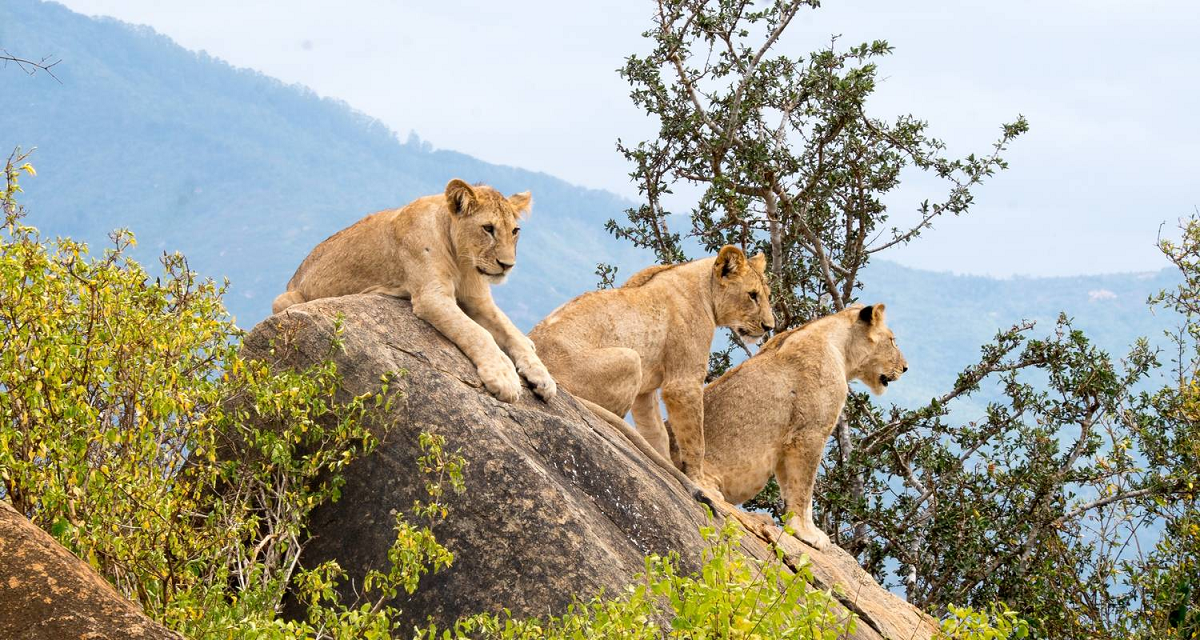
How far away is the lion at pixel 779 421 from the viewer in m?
11.7

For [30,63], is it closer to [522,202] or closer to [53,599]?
[53,599]

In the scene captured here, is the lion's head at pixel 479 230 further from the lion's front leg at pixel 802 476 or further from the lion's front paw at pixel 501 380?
the lion's front leg at pixel 802 476

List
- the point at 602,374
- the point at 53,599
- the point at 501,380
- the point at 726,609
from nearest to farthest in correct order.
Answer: the point at 53,599, the point at 726,609, the point at 501,380, the point at 602,374

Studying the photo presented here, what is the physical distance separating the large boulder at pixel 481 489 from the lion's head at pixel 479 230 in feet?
2.03

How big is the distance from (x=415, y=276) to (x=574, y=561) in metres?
2.61

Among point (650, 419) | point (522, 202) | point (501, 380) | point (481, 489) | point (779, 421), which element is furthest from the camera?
point (650, 419)

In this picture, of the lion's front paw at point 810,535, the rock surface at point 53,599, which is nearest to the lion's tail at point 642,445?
the lion's front paw at point 810,535

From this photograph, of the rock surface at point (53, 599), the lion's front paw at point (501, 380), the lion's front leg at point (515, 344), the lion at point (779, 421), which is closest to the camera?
the rock surface at point (53, 599)

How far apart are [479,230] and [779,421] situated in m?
3.52

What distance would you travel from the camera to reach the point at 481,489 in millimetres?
8500

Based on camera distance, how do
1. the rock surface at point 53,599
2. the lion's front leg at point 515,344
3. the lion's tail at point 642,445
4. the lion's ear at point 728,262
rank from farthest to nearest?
the lion's ear at point 728,262 < the lion's tail at point 642,445 < the lion's front leg at point 515,344 < the rock surface at point 53,599

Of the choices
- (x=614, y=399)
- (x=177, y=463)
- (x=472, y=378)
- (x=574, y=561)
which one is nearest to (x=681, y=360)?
(x=614, y=399)

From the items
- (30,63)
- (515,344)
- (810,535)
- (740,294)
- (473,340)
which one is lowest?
(30,63)

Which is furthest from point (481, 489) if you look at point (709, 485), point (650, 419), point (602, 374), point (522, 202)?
point (650, 419)
